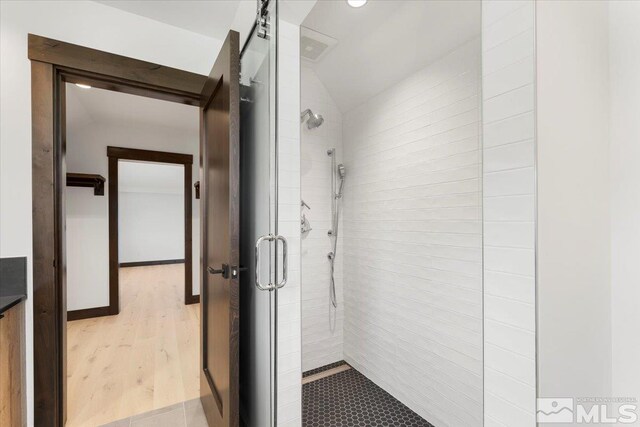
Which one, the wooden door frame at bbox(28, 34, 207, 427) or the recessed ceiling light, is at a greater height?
the recessed ceiling light

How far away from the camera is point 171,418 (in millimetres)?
1792

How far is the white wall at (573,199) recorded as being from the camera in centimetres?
72

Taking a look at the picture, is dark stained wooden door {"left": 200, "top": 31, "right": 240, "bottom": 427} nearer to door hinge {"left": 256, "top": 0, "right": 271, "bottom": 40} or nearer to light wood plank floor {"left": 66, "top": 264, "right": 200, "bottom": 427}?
door hinge {"left": 256, "top": 0, "right": 271, "bottom": 40}

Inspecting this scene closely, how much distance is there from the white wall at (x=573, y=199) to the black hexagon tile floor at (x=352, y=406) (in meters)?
1.21

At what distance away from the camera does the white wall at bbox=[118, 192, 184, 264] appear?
7.61 meters

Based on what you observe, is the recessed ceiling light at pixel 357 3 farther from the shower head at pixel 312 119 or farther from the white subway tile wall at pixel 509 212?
the white subway tile wall at pixel 509 212

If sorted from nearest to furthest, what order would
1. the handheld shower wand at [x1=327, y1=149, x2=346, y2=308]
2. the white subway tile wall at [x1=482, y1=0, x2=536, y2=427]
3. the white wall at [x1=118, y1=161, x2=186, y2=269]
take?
the white subway tile wall at [x1=482, y1=0, x2=536, y2=427]
the handheld shower wand at [x1=327, y1=149, x2=346, y2=308]
the white wall at [x1=118, y1=161, x2=186, y2=269]

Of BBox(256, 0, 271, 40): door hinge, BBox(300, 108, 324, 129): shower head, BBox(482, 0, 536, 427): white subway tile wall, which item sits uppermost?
BBox(256, 0, 271, 40): door hinge

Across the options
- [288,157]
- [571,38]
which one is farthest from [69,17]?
[571,38]

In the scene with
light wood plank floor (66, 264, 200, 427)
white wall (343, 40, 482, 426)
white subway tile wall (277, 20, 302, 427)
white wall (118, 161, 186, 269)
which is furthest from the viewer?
white wall (118, 161, 186, 269)

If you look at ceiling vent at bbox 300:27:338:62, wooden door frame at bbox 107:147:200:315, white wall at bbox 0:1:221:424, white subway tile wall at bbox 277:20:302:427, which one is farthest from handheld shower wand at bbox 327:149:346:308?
wooden door frame at bbox 107:147:200:315

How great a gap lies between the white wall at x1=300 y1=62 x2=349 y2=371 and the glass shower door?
767 mm

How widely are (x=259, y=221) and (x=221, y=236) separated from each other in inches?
9.3

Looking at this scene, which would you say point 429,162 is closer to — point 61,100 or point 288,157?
point 288,157
